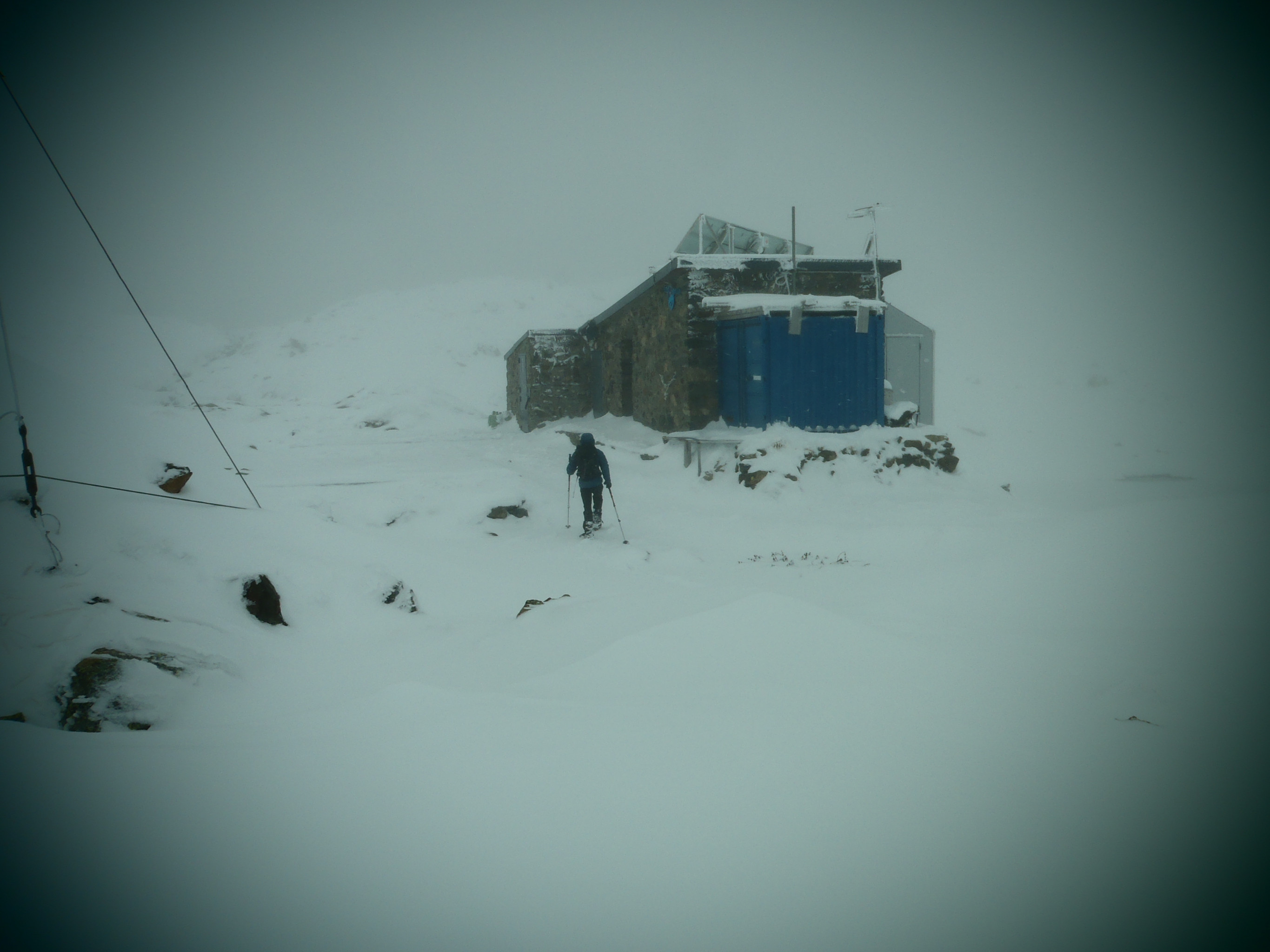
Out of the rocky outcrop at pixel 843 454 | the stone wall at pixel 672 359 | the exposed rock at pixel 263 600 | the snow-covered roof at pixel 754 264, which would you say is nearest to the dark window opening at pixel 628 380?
the stone wall at pixel 672 359

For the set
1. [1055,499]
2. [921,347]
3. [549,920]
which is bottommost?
[1055,499]

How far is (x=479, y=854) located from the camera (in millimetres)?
2090

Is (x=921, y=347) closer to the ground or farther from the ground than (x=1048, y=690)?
farther from the ground

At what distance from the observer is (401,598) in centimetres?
577

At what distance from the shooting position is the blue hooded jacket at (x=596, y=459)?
8.55 metres

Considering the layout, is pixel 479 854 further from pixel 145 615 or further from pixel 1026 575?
pixel 1026 575

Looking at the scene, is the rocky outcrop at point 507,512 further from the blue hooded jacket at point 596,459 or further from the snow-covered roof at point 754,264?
the snow-covered roof at point 754,264

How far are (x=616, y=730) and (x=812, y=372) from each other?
10.1 m

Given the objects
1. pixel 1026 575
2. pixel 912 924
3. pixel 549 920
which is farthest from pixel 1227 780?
pixel 1026 575

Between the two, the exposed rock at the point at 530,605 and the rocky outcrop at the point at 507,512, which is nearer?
the exposed rock at the point at 530,605

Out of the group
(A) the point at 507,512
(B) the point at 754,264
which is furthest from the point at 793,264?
(A) the point at 507,512

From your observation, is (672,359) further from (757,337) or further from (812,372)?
(812,372)

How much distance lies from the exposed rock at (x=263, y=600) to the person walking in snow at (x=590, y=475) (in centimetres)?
411

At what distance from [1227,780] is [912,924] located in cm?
168
